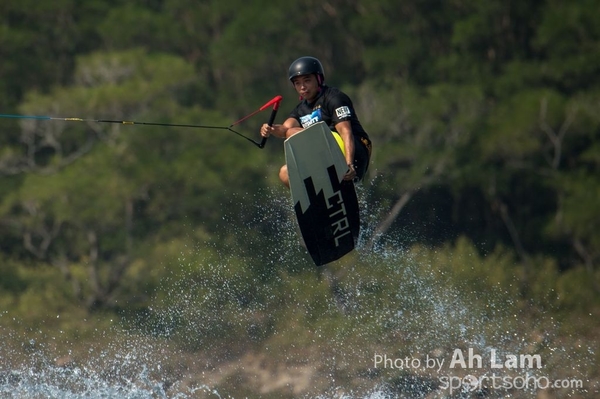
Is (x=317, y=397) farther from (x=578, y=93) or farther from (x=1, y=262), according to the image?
(x=578, y=93)

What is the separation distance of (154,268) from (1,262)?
8.48 ft

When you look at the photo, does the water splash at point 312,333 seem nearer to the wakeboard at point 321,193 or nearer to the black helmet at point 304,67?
the wakeboard at point 321,193

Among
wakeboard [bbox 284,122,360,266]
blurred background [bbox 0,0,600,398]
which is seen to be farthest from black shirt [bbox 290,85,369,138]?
blurred background [bbox 0,0,600,398]

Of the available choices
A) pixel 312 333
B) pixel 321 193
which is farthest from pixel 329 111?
pixel 312 333

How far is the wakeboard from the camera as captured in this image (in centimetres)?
800

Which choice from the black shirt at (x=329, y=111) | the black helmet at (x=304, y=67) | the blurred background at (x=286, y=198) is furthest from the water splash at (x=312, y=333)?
the black helmet at (x=304, y=67)

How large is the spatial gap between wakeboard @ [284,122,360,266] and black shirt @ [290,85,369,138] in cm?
15

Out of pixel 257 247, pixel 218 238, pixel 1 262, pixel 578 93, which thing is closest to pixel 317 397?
pixel 257 247

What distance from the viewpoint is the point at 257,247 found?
42.6 feet

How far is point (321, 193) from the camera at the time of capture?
26.7 feet

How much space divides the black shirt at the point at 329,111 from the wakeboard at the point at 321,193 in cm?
15

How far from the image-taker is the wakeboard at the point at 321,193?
8000 millimetres

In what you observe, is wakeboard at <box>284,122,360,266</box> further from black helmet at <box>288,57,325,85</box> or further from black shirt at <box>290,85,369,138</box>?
black helmet at <box>288,57,325,85</box>

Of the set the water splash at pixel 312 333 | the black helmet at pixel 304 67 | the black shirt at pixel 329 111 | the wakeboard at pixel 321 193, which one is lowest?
the water splash at pixel 312 333
